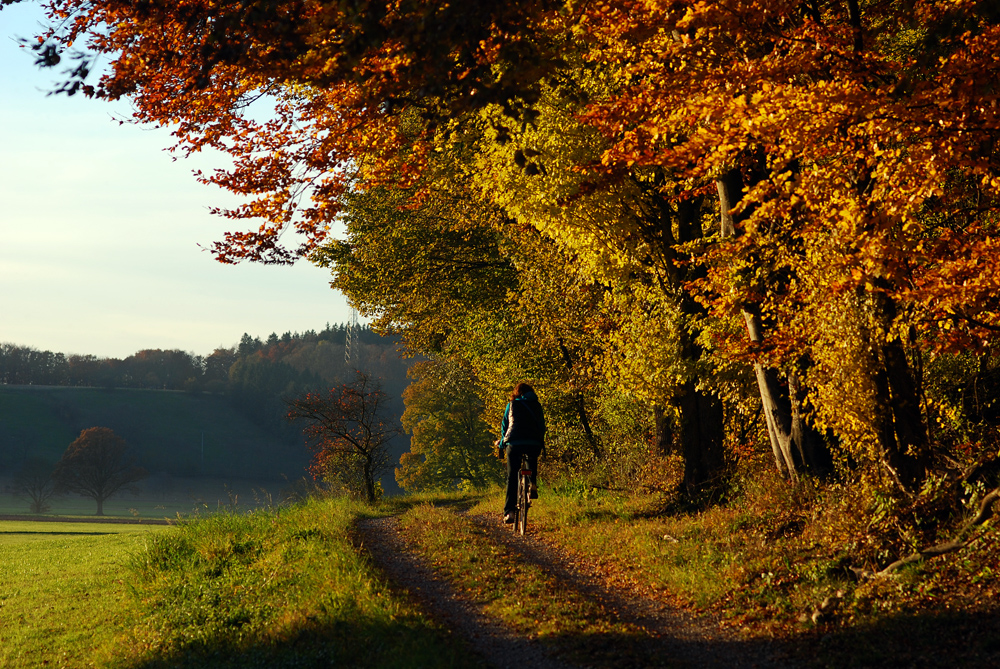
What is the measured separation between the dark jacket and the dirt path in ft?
5.31

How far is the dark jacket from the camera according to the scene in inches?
439

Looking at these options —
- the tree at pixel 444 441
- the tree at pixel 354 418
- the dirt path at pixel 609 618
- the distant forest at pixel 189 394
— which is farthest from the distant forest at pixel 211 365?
the dirt path at pixel 609 618

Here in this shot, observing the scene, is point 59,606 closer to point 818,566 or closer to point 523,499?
point 523,499

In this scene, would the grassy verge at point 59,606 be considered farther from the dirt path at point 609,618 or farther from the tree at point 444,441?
the tree at point 444,441

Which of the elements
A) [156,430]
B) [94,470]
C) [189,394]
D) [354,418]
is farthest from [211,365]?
[354,418]

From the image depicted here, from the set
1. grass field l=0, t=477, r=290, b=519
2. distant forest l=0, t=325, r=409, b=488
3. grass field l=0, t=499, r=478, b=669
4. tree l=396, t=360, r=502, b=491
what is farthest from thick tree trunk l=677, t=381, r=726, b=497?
distant forest l=0, t=325, r=409, b=488

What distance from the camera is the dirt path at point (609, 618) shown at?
5875 mm

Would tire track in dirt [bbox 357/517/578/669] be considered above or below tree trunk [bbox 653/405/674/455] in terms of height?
below

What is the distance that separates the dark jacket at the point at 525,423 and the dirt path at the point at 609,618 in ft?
5.31

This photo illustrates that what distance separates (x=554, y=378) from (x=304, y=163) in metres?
11.9

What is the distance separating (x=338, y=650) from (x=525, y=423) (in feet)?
16.9

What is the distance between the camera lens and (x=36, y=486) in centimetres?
7412

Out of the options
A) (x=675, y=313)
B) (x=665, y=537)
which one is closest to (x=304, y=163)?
(x=675, y=313)

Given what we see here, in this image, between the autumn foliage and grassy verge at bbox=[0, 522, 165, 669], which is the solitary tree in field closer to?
grassy verge at bbox=[0, 522, 165, 669]
